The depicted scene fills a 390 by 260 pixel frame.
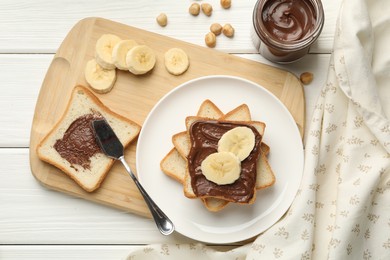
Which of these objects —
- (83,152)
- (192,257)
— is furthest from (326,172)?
(83,152)

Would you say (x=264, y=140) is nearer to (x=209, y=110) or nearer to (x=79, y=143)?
(x=209, y=110)

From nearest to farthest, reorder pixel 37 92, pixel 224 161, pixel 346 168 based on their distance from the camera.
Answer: pixel 224 161 → pixel 346 168 → pixel 37 92

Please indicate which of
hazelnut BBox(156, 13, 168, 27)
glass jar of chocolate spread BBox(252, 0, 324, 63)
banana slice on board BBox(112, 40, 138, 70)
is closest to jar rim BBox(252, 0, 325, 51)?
glass jar of chocolate spread BBox(252, 0, 324, 63)

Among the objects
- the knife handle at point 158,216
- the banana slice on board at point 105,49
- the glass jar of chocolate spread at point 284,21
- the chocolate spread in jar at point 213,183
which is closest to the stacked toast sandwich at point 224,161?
the chocolate spread in jar at point 213,183

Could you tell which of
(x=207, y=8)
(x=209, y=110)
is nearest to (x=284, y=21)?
(x=207, y=8)

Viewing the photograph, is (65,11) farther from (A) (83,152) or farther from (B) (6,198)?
(B) (6,198)

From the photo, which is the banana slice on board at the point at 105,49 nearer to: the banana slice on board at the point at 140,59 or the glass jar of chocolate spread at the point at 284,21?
the banana slice on board at the point at 140,59
